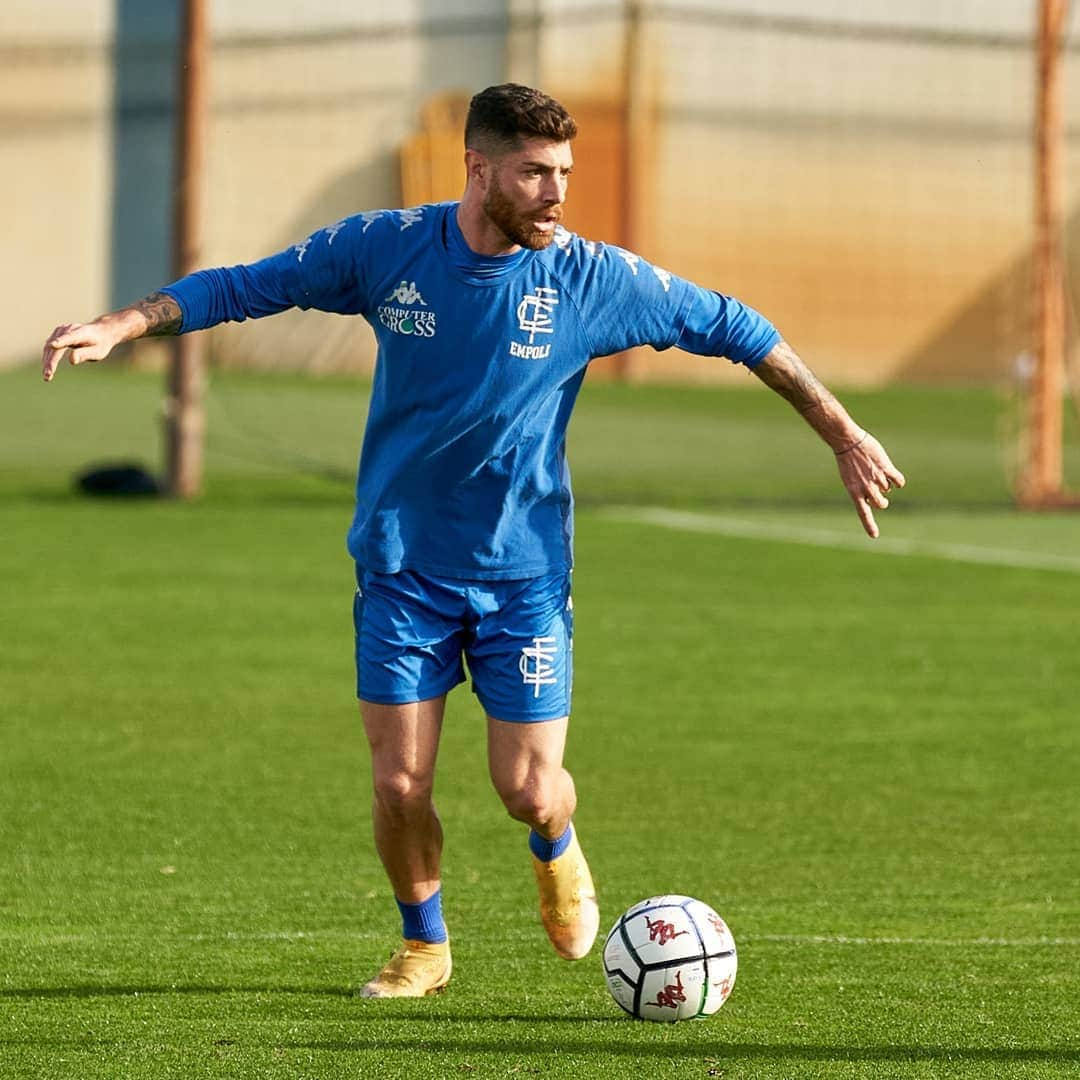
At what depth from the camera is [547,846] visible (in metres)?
6.18

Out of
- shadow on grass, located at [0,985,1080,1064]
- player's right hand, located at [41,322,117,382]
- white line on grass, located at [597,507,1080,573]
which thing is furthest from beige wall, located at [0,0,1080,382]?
shadow on grass, located at [0,985,1080,1064]

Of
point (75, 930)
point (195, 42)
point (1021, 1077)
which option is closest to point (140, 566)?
point (195, 42)

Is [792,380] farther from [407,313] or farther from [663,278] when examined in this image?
[407,313]

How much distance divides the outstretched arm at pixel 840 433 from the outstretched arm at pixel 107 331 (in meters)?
1.54

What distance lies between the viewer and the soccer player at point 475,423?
5707mm

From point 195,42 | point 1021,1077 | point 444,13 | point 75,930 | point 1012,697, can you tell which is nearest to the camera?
point 1021,1077

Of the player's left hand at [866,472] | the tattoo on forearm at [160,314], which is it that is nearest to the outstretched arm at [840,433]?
the player's left hand at [866,472]

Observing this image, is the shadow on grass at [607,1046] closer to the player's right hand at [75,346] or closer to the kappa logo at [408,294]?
the player's right hand at [75,346]

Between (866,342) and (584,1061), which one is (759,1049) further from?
(866,342)

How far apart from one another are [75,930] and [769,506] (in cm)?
1361

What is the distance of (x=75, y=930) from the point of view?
6566 millimetres

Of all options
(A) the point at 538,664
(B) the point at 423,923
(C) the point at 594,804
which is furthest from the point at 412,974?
(C) the point at 594,804

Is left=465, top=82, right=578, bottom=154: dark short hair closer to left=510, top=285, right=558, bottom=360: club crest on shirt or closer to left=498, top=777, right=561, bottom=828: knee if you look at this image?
left=510, top=285, right=558, bottom=360: club crest on shirt

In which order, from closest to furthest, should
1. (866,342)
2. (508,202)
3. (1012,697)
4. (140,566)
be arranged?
(508,202)
(1012,697)
(140,566)
(866,342)
